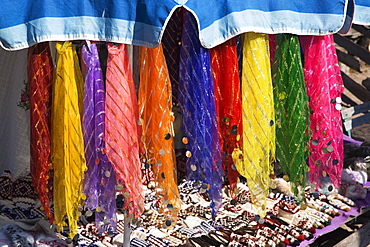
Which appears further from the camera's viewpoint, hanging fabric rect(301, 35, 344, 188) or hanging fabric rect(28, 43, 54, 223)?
hanging fabric rect(301, 35, 344, 188)

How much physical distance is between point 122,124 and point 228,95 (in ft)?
2.21

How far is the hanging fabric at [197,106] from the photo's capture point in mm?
2840

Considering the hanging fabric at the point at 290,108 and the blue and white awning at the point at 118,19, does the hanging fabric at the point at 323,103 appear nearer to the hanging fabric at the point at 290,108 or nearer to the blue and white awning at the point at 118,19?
the hanging fabric at the point at 290,108

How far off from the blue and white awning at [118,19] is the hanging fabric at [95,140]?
16 centimetres

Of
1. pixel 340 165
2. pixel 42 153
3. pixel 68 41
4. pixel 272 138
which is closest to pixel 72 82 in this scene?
pixel 68 41

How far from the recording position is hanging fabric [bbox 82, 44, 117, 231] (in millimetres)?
2707

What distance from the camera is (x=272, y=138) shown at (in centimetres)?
305

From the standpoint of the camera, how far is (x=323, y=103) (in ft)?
10.4

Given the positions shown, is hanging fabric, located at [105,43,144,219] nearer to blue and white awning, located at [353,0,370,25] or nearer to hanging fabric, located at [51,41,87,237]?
hanging fabric, located at [51,41,87,237]

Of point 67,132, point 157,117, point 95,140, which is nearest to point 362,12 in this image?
point 157,117

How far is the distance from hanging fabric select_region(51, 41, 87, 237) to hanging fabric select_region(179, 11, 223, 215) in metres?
0.59

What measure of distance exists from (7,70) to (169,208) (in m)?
1.82

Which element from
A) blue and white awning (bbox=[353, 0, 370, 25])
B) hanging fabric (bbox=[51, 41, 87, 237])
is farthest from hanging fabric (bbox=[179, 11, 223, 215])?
blue and white awning (bbox=[353, 0, 370, 25])

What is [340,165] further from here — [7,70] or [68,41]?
[7,70]
